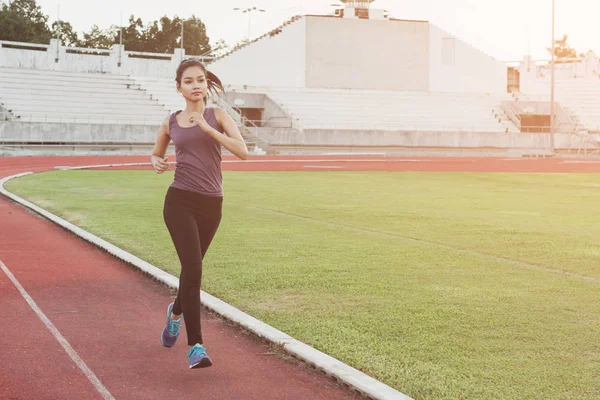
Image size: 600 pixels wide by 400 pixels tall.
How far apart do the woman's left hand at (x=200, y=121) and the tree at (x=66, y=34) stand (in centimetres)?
8964

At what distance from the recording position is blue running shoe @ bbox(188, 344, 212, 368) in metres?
5.90

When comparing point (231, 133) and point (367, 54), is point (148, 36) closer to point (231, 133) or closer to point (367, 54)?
point (367, 54)

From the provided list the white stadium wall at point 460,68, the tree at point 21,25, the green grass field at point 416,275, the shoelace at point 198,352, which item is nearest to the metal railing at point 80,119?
the white stadium wall at point 460,68

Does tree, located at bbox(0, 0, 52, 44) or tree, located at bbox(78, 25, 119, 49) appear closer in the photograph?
tree, located at bbox(0, 0, 52, 44)


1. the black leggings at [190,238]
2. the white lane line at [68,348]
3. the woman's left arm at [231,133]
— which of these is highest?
the woman's left arm at [231,133]

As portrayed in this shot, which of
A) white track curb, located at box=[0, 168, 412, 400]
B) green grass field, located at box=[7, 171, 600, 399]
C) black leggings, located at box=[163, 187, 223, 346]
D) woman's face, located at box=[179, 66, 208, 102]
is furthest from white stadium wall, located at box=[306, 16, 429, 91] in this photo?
black leggings, located at box=[163, 187, 223, 346]

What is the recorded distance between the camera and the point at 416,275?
9969 millimetres

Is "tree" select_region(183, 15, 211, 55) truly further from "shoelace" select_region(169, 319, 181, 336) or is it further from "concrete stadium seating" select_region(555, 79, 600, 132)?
"shoelace" select_region(169, 319, 181, 336)

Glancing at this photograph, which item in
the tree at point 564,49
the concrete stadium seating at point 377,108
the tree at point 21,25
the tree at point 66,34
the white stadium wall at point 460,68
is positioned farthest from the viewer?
the tree at point 564,49

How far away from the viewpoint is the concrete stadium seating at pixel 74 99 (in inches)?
1951

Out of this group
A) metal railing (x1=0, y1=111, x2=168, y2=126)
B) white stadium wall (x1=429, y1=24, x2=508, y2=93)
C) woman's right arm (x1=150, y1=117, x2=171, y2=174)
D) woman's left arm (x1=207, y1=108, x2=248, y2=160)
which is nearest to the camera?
woman's left arm (x1=207, y1=108, x2=248, y2=160)

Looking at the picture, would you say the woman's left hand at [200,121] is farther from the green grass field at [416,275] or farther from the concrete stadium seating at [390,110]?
the concrete stadium seating at [390,110]

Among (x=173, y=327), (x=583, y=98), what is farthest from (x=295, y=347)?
(x=583, y=98)

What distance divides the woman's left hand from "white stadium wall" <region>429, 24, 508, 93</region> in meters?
64.7
